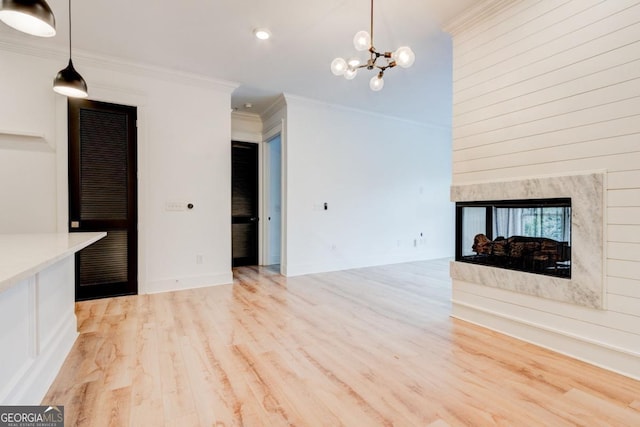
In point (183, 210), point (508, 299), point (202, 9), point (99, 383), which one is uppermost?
point (202, 9)

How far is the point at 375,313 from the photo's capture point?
10.6 feet

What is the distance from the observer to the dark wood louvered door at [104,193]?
361 centimetres

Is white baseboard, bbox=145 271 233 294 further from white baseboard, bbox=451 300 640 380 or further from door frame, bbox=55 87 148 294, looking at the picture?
white baseboard, bbox=451 300 640 380

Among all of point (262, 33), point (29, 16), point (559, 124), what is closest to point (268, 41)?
point (262, 33)

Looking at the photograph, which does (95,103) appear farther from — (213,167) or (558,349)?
(558,349)

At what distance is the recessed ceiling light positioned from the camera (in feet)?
10.3

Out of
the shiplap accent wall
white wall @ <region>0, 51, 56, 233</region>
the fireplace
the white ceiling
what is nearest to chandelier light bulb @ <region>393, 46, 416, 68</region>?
the white ceiling

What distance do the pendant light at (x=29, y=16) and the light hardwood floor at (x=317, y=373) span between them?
83.5 inches

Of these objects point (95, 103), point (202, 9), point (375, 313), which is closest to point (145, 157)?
point (95, 103)

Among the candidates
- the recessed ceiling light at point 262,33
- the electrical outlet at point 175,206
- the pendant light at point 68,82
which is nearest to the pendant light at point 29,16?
the pendant light at point 68,82

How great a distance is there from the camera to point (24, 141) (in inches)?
133

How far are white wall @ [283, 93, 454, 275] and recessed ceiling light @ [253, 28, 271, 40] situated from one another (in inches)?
66.6

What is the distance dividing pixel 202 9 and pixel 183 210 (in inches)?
95.3

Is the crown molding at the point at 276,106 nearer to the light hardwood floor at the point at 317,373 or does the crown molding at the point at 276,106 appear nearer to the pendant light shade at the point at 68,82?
the pendant light shade at the point at 68,82
